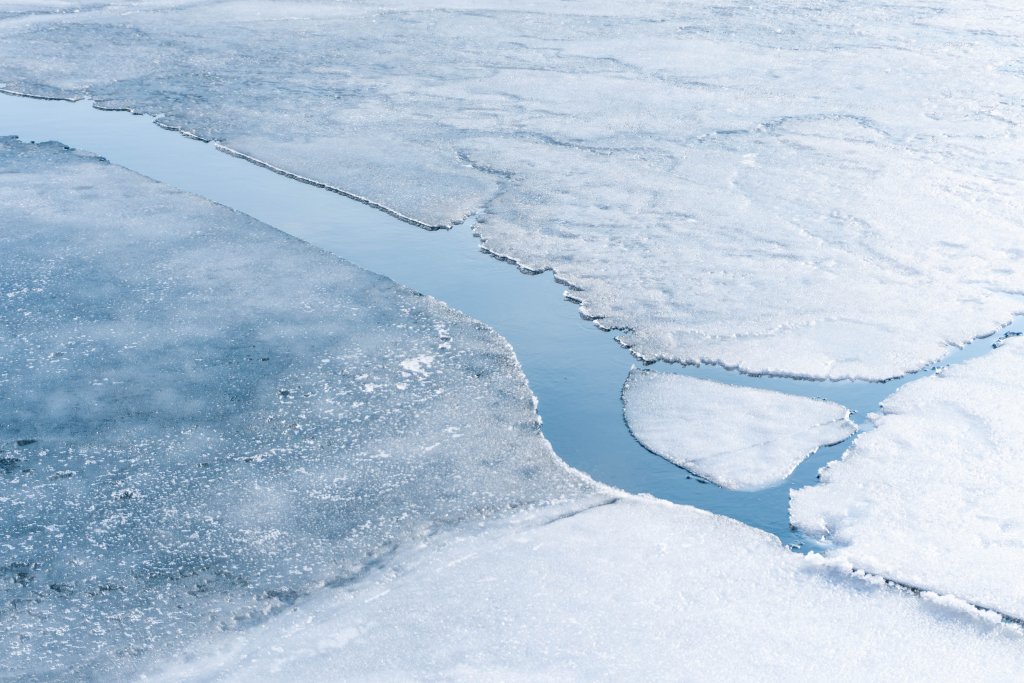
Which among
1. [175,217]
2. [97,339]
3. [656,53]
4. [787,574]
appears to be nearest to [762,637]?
[787,574]

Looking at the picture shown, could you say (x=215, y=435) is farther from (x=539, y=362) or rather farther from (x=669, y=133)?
(x=669, y=133)

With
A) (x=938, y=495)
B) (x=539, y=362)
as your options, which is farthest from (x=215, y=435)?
(x=938, y=495)

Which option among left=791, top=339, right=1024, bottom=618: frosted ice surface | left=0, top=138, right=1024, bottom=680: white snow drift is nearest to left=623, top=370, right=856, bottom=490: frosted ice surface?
left=791, top=339, right=1024, bottom=618: frosted ice surface

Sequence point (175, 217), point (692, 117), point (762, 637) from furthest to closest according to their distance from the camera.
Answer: point (692, 117) → point (175, 217) → point (762, 637)

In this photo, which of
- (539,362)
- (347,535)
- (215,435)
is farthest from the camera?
(539,362)

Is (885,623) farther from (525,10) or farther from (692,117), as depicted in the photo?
(525,10)

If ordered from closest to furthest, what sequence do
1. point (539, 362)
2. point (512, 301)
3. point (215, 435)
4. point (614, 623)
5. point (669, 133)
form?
point (614, 623) → point (215, 435) → point (539, 362) → point (512, 301) → point (669, 133)
